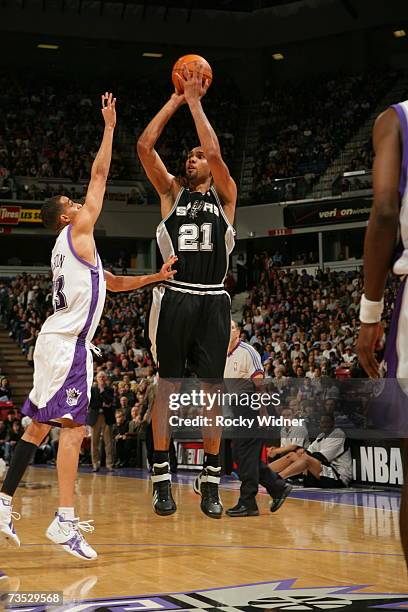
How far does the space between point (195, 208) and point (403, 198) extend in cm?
288

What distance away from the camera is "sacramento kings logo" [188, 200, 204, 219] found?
20.1 ft

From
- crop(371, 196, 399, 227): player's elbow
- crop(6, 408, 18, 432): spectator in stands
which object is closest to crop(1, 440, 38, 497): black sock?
crop(371, 196, 399, 227): player's elbow

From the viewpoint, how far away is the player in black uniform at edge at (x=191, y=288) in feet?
20.0

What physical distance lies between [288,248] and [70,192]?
25.1 feet

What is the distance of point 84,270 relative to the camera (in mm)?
6398

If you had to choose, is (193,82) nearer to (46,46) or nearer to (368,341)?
(368,341)

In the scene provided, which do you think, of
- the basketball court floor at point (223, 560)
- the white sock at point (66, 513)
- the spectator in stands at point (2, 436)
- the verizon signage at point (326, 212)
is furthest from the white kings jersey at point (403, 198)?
the verizon signage at point (326, 212)

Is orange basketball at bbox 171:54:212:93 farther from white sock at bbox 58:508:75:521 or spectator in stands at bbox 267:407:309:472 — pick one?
spectator in stands at bbox 267:407:309:472

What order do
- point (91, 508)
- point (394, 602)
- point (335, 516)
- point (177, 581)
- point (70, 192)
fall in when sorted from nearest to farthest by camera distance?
point (394, 602) → point (177, 581) → point (335, 516) → point (91, 508) → point (70, 192)

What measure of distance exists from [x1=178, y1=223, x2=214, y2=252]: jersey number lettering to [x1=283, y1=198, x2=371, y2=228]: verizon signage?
1998 cm

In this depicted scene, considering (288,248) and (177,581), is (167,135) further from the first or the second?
(177,581)

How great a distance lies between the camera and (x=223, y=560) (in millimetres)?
6391

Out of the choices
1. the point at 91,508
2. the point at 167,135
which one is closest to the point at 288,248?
the point at 167,135

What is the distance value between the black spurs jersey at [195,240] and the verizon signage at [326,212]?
19903 millimetres
